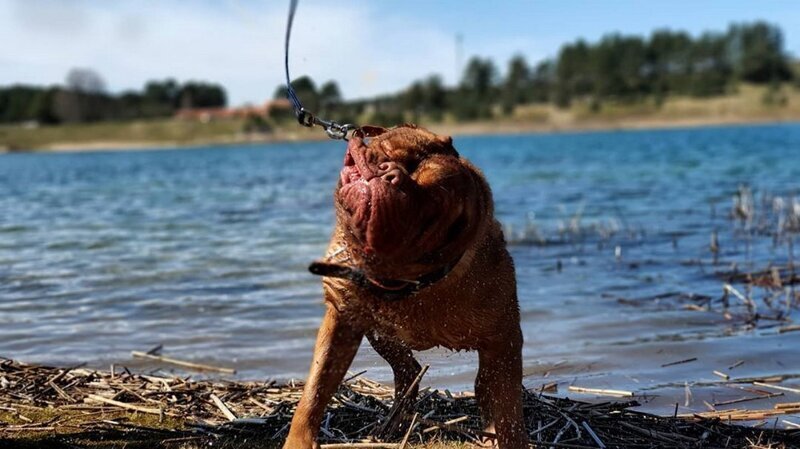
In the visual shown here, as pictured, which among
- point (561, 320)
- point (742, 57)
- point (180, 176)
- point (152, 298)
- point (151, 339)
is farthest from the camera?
point (742, 57)

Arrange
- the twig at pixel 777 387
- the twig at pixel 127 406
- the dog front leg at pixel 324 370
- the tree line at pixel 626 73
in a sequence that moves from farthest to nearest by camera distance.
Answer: the tree line at pixel 626 73 → the twig at pixel 777 387 → the twig at pixel 127 406 → the dog front leg at pixel 324 370

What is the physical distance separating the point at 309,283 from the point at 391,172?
9698mm

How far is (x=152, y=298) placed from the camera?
11.9 m

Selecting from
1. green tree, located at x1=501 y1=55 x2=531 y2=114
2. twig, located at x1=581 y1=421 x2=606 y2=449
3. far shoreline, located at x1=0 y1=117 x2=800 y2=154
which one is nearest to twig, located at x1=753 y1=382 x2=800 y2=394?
twig, located at x1=581 y1=421 x2=606 y2=449

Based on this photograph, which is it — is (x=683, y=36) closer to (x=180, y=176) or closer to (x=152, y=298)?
(x=180, y=176)

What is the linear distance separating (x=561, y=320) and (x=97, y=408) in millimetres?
5772

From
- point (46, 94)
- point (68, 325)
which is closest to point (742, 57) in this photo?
point (46, 94)

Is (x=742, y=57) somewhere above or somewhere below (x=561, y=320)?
above

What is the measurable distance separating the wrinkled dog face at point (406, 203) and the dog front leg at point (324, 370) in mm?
832

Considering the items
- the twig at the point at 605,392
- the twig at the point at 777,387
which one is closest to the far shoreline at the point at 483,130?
the twig at the point at 777,387

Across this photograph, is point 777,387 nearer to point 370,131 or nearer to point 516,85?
point 370,131

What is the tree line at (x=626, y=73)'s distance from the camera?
120625 millimetres

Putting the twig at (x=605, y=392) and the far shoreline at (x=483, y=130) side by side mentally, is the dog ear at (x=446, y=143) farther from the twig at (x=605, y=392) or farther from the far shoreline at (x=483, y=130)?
the far shoreline at (x=483, y=130)

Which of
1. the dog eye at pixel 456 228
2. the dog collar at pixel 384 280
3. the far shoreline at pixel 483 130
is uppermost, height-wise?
the dog eye at pixel 456 228
